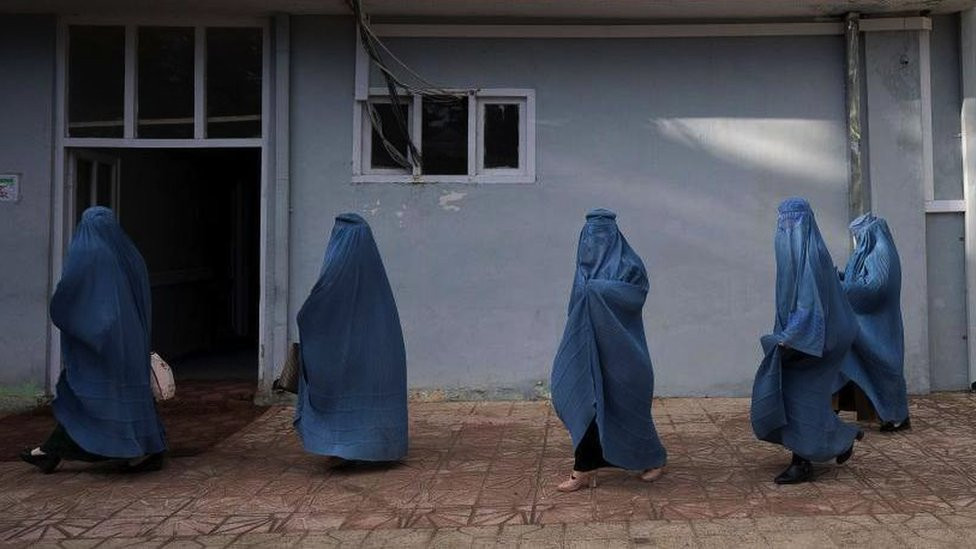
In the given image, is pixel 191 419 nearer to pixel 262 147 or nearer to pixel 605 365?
pixel 262 147

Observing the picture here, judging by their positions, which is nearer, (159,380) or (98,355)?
(98,355)

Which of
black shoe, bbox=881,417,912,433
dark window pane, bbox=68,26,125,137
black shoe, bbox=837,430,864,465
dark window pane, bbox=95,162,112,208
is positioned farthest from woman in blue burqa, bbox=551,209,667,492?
dark window pane, bbox=95,162,112,208

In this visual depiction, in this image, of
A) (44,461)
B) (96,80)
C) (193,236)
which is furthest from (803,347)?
(193,236)

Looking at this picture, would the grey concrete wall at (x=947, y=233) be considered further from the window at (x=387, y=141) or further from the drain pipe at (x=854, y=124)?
the window at (x=387, y=141)

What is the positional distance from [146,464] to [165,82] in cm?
413

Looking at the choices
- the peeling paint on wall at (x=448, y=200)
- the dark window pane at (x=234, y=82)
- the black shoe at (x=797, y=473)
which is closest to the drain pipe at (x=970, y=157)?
the black shoe at (x=797, y=473)

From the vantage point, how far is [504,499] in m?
5.17

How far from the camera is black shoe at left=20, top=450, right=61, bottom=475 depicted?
5.78 metres

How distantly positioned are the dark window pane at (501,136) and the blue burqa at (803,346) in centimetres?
350

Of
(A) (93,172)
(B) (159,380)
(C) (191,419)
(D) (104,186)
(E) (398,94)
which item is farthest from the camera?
(D) (104,186)

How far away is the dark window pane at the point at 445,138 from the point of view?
8.32 metres

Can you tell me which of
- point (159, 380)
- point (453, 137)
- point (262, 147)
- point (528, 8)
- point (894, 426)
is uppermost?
point (528, 8)

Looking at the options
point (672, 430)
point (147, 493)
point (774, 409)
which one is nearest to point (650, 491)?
point (774, 409)

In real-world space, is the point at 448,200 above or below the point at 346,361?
above
